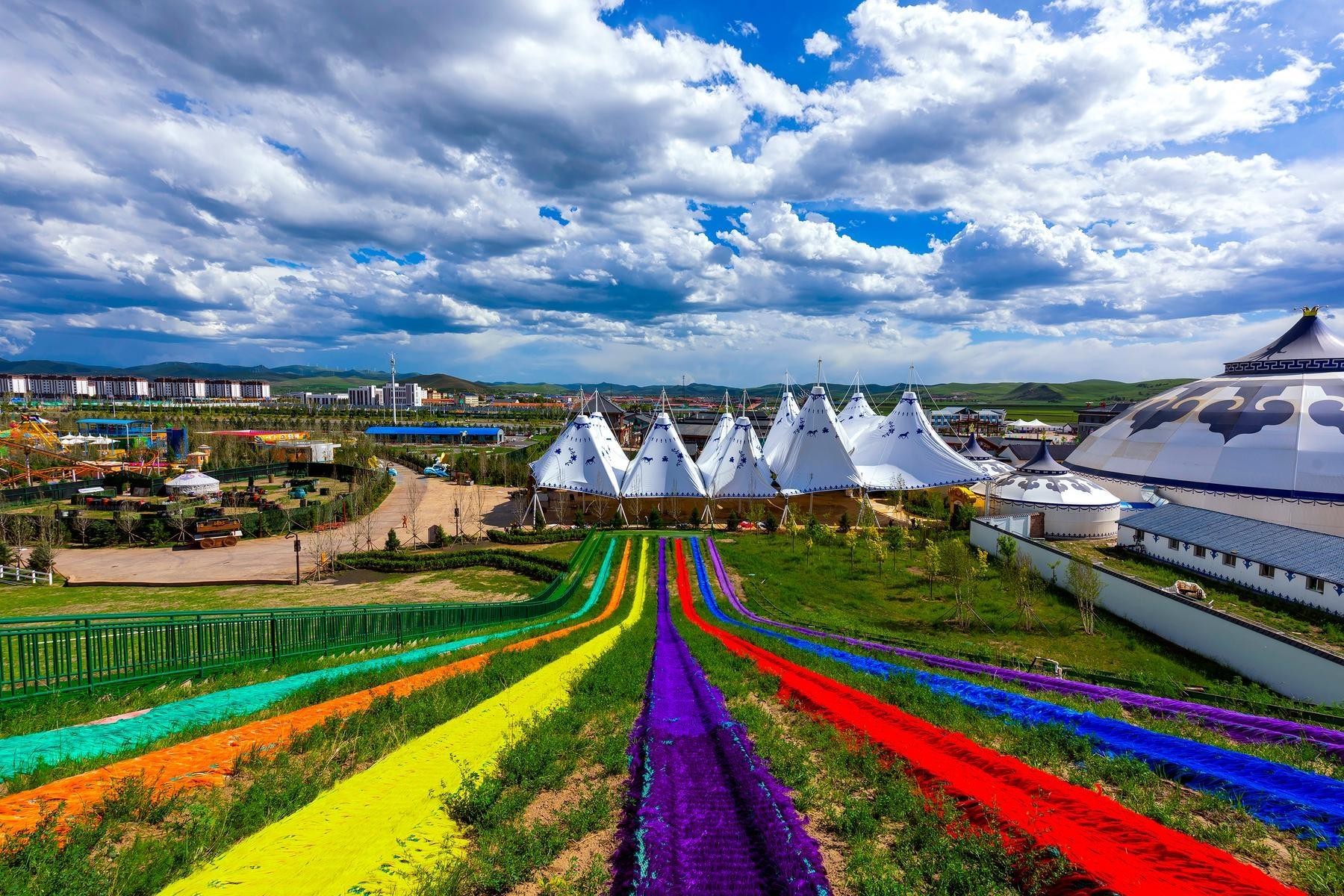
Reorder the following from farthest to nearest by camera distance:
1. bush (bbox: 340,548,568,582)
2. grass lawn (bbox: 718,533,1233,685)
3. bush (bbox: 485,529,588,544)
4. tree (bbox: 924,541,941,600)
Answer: bush (bbox: 485,529,588,544) → bush (bbox: 340,548,568,582) → tree (bbox: 924,541,941,600) → grass lawn (bbox: 718,533,1233,685)

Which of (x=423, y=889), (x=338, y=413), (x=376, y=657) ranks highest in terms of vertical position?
(x=338, y=413)

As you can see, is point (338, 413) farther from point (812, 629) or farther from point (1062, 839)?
point (1062, 839)

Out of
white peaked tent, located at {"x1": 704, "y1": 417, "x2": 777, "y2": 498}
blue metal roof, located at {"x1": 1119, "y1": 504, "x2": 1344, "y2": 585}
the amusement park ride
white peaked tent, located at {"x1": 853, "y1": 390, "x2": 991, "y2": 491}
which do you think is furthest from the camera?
the amusement park ride

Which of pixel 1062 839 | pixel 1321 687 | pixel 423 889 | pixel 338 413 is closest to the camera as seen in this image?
pixel 423 889

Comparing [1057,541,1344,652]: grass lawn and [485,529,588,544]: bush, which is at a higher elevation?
[1057,541,1344,652]: grass lawn

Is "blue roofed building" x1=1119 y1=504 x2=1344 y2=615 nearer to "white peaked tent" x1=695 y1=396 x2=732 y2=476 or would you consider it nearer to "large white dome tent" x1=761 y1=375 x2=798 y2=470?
"large white dome tent" x1=761 y1=375 x2=798 y2=470

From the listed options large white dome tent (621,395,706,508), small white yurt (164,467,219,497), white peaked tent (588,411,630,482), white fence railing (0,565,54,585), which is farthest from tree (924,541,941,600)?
small white yurt (164,467,219,497)

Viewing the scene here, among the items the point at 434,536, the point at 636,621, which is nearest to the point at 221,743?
the point at 636,621

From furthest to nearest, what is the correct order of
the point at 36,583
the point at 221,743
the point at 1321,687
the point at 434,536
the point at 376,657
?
the point at 434,536
the point at 36,583
the point at 1321,687
the point at 376,657
the point at 221,743
